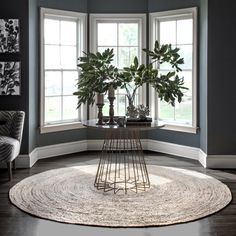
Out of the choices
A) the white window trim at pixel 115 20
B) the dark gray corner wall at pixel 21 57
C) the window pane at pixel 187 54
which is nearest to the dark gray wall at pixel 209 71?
the dark gray corner wall at pixel 21 57

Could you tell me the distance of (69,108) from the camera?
6.82 metres

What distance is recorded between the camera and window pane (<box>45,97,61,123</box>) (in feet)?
21.4

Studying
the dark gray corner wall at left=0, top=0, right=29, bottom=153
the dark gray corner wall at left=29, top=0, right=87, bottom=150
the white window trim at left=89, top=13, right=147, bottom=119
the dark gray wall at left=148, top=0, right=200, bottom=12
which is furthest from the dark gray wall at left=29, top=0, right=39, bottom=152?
the dark gray wall at left=148, top=0, right=200, bottom=12

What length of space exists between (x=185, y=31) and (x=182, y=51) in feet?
0.94

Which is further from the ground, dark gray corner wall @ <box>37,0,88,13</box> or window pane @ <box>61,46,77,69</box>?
dark gray corner wall @ <box>37,0,88,13</box>

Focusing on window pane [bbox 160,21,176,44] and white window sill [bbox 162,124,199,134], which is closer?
white window sill [bbox 162,124,199,134]

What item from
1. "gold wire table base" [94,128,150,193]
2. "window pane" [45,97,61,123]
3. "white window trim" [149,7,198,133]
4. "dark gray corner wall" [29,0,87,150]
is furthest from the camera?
"window pane" [45,97,61,123]

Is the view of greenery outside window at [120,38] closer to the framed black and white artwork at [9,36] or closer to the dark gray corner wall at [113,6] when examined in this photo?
the dark gray corner wall at [113,6]

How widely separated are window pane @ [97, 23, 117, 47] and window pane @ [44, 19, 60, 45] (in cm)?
69

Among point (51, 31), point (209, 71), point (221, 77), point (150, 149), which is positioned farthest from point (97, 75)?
point (150, 149)

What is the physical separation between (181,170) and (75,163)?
4.71 ft

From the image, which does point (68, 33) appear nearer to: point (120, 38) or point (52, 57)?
point (52, 57)

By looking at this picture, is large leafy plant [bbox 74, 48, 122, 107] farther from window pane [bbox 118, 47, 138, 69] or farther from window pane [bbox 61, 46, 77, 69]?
window pane [bbox 118, 47, 138, 69]

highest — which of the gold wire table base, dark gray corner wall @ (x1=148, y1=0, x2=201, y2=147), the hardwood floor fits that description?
dark gray corner wall @ (x1=148, y1=0, x2=201, y2=147)
